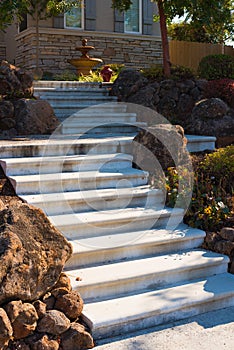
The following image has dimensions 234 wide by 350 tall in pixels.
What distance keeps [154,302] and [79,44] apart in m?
11.1

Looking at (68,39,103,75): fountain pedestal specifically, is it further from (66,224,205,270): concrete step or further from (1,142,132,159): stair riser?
(66,224,205,270): concrete step

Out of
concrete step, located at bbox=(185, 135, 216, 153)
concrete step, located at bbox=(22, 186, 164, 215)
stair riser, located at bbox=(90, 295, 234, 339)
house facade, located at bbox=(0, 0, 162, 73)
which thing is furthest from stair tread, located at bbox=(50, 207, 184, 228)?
house facade, located at bbox=(0, 0, 162, 73)

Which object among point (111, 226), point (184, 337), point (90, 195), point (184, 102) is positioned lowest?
point (184, 337)

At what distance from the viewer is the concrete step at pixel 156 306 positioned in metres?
3.39

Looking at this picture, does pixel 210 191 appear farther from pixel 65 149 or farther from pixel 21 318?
pixel 21 318

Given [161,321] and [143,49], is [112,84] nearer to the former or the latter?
[143,49]

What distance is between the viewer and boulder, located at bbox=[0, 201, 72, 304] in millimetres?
3152

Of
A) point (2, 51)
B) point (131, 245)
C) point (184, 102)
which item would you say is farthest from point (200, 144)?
point (2, 51)

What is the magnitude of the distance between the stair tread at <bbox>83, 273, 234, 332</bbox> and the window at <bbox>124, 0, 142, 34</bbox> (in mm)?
11773

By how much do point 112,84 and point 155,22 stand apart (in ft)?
19.6

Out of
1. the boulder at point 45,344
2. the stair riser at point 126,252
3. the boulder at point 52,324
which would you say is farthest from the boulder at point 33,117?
the boulder at point 45,344

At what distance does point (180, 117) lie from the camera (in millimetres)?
8594

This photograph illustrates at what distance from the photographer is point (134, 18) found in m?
14.7

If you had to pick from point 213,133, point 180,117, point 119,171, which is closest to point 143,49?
point 180,117
